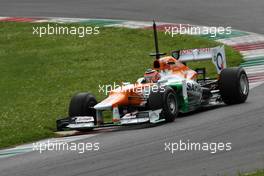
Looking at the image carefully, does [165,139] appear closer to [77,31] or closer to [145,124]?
[145,124]

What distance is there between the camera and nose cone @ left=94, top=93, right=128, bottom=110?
1567 cm

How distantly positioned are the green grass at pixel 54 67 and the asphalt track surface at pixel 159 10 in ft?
5.72

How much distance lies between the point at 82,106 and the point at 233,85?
286cm

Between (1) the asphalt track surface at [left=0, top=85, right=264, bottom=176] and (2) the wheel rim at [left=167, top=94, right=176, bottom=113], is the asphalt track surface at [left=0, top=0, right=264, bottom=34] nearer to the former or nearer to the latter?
(2) the wheel rim at [left=167, top=94, right=176, bottom=113]

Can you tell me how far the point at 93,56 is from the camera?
83.2ft

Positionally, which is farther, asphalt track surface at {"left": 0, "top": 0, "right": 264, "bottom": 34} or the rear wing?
asphalt track surface at {"left": 0, "top": 0, "right": 264, "bottom": 34}

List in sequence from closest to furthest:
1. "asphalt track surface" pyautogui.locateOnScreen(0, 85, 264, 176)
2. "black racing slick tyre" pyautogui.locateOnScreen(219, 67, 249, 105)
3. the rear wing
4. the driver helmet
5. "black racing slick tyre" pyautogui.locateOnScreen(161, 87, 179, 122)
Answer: "asphalt track surface" pyautogui.locateOnScreen(0, 85, 264, 176)
"black racing slick tyre" pyautogui.locateOnScreen(161, 87, 179, 122)
the driver helmet
"black racing slick tyre" pyautogui.locateOnScreen(219, 67, 249, 105)
the rear wing

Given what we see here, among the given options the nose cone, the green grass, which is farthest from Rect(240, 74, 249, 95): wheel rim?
the green grass

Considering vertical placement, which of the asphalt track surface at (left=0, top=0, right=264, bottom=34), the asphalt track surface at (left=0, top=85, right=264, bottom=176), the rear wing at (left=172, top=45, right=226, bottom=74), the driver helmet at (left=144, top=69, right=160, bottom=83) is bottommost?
the asphalt track surface at (left=0, top=85, right=264, bottom=176)

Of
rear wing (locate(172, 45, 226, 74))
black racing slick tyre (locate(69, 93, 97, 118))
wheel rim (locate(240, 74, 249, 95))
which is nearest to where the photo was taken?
black racing slick tyre (locate(69, 93, 97, 118))

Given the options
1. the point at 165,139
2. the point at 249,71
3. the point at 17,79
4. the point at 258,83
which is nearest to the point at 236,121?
the point at 165,139

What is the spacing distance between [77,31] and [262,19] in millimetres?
5679

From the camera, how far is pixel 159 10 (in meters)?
30.2

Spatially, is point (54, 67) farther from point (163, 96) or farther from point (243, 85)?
point (163, 96)
